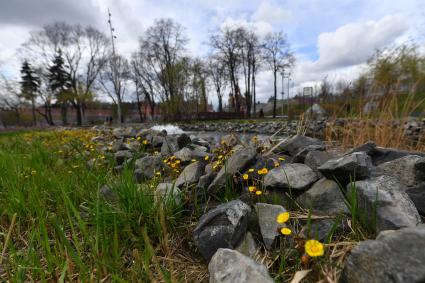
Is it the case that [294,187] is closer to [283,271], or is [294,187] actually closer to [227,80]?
[283,271]

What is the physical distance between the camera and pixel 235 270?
84 cm

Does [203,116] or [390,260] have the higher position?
[203,116]

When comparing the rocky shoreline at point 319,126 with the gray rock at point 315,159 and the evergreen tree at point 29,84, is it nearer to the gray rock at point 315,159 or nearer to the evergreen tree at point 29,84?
the gray rock at point 315,159

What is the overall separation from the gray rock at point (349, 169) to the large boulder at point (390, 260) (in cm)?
50

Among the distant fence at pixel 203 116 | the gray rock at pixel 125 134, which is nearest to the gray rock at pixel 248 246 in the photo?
the gray rock at pixel 125 134

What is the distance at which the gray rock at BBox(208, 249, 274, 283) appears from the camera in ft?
2.66

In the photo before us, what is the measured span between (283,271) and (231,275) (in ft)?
0.74

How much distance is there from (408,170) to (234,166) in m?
1.04

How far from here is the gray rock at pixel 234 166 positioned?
5.10ft

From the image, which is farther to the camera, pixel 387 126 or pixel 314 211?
pixel 387 126

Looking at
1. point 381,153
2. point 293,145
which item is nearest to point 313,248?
point 381,153

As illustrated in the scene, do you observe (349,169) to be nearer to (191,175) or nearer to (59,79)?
(191,175)

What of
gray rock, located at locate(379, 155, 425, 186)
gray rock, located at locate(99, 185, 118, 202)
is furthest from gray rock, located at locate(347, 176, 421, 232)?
gray rock, located at locate(99, 185, 118, 202)

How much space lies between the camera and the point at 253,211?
1.27 m
